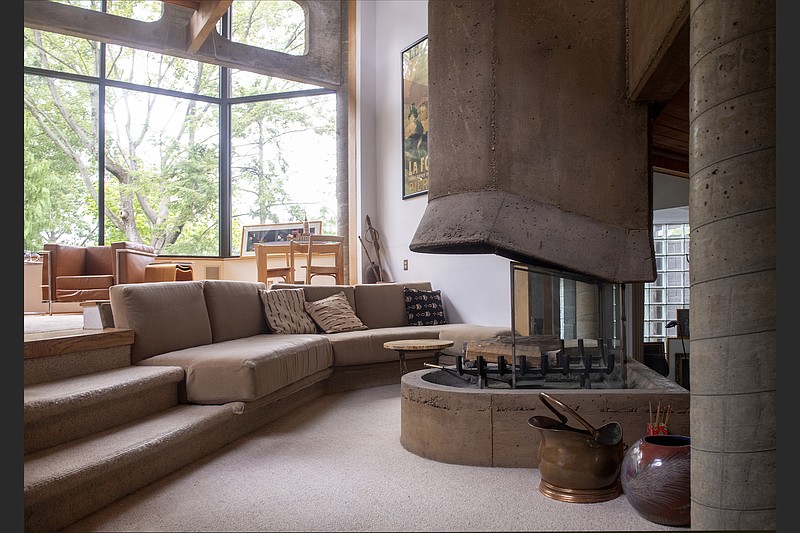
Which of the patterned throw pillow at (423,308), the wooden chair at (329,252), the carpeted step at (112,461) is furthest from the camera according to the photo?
the wooden chair at (329,252)

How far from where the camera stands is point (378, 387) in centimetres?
516

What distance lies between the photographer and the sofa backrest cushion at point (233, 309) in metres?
4.39

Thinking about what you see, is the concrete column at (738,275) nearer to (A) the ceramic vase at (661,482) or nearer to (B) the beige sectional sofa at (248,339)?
(A) the ceramic vase at (661,482)

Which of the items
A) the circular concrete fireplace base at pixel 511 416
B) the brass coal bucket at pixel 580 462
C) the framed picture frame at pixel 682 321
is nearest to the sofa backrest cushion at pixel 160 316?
the circular concrete fireplace base at pixel 511 416

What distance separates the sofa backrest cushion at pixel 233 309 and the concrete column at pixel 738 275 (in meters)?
3.36

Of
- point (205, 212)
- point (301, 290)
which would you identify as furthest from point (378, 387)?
point (205, 212)

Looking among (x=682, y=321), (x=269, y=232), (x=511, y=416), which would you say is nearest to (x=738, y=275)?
(x=511, y=416)

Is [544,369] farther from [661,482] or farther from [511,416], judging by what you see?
[661,482]

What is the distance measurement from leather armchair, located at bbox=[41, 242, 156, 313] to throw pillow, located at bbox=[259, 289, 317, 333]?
6.44 feet

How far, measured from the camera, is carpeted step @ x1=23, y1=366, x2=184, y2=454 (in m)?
2.37

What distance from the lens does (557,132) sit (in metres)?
3.17

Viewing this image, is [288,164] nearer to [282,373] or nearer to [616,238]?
[282,373]

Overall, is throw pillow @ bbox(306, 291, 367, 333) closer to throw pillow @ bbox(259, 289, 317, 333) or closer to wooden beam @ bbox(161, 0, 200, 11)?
throw pillow @ bbox(259, 289, 317, 333)

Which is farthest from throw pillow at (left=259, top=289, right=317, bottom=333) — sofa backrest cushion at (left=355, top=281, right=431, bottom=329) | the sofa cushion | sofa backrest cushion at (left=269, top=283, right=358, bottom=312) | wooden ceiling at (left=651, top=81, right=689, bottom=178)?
wooden ceiling at (left=651, top=81, right=689, bottom=178)
